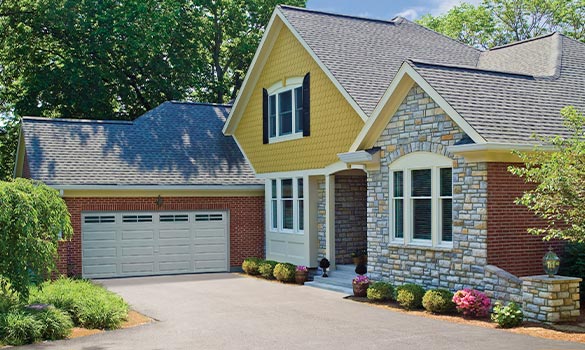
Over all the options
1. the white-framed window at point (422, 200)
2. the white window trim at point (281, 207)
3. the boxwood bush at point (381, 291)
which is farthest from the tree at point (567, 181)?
the white window trim at point (281, 207)

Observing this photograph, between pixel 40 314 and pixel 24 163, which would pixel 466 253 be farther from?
pixel 24 163

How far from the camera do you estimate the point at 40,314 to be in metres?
12.1

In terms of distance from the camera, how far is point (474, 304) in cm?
1309

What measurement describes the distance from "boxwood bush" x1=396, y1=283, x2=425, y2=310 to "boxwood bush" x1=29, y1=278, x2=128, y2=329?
5469 millimetres

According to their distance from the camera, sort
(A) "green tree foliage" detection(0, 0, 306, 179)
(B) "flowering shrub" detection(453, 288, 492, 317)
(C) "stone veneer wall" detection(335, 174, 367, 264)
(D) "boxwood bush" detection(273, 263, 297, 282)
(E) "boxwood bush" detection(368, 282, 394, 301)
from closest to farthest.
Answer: (B) "flowering shrub" detection(453, 288, 492, 317)
(E) "boxwood bush" detection(368, 282, 394, 301)
(D) "boxwood bush" detection(273, 263, 297, 282)
(C) "stone veneer wall" detection(335, 174, 367, 264)
(A) "green tree foliage" detection(0, 0, 306, 179)

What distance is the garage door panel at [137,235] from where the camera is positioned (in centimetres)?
2169

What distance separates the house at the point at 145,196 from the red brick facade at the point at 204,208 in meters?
0.03

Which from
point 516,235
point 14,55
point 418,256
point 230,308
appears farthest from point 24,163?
point 516,235

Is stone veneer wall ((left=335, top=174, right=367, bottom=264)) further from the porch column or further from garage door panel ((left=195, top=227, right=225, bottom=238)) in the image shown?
garage door panel ((left=195, top=227, right=225, bottom=238))

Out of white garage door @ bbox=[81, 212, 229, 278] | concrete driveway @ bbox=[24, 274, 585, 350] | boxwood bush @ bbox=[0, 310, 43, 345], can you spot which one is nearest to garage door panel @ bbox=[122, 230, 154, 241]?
white garage door @ bbox=[81, 212, 229, 278]

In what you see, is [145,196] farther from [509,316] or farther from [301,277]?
[509,316]

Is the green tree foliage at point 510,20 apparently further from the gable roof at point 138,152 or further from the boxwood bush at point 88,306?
the boxwood bush at point 88,306

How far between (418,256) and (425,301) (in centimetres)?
170

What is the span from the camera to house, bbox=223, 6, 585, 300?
14.0m
